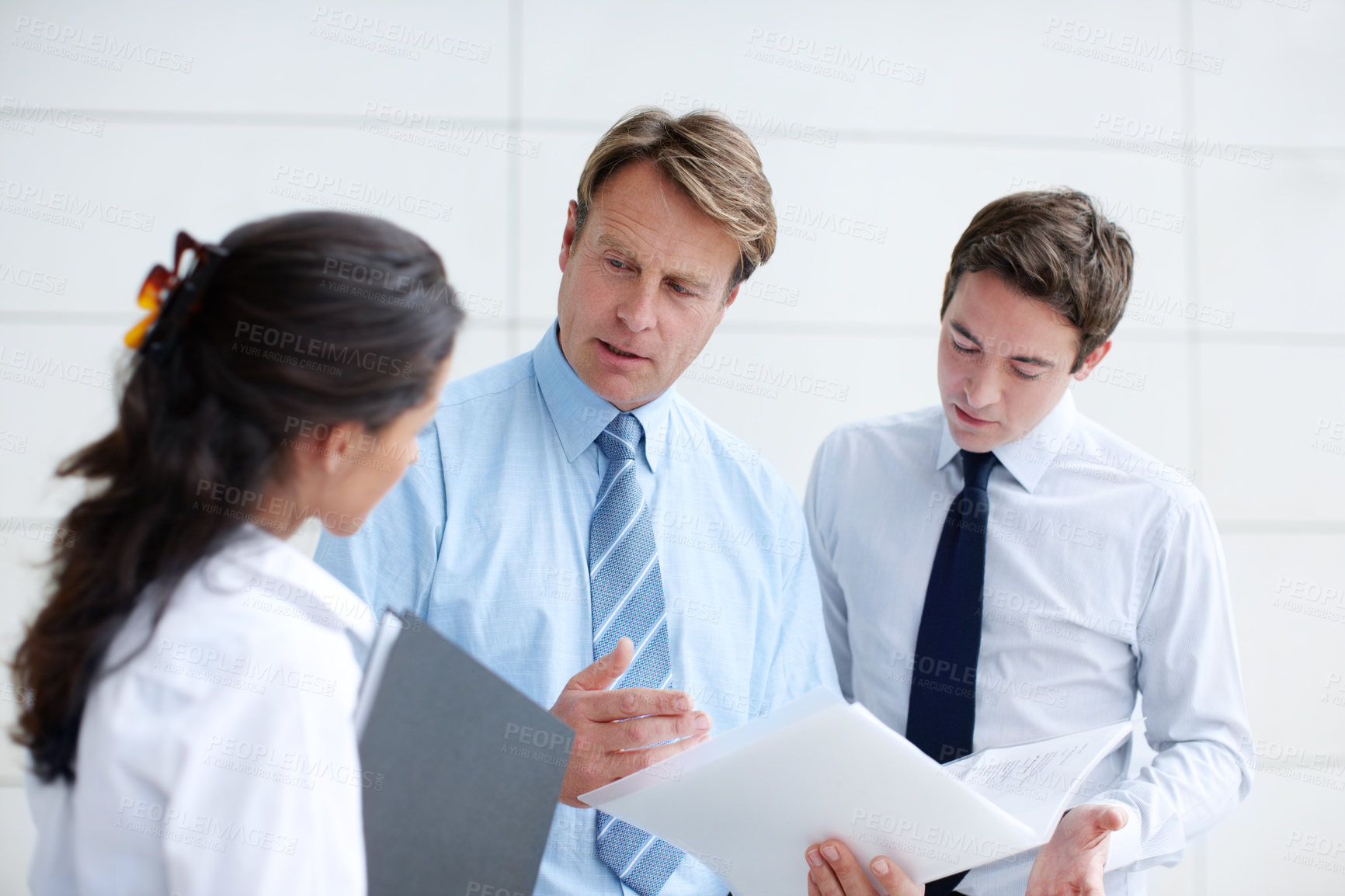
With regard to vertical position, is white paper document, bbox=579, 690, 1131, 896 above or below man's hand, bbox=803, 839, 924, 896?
above

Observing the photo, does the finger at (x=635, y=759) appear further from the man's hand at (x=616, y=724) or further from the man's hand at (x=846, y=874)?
the man's hand at (x=846, y=874)

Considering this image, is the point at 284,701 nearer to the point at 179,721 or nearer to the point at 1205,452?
the point at 179,721

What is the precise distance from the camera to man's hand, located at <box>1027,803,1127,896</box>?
4.65ft

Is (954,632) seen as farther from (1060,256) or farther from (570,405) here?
(570,405)

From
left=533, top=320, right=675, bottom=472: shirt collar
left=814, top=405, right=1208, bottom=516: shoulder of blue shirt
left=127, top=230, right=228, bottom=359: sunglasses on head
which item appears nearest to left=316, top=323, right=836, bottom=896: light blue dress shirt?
left=533, top=320, right=675, bottom=472: shirt collar

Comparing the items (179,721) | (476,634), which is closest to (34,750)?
(179,721)

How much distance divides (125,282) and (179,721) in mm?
2247

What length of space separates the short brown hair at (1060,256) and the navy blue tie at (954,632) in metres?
0.33

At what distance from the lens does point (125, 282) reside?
258cm

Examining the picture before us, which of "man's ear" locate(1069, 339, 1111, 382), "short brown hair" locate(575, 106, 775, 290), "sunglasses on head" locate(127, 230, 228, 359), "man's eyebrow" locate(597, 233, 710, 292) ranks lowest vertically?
"man's ear" locate(1069, 339, 1111, 382)

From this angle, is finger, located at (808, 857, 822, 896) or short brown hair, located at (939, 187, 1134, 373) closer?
finger, located at (808, 857, 822, 896)

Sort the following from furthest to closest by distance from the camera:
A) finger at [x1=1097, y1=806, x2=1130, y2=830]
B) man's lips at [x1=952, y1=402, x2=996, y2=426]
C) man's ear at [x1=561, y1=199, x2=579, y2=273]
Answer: man's lips at [x1=952, y1=402, x2=996, y2=426] → man's ear at [x1=561, y1=199, x2=579, y2=273] → finger at [x1=1097, y1=806, x2=1130, y2=830]

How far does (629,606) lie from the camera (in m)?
1.52

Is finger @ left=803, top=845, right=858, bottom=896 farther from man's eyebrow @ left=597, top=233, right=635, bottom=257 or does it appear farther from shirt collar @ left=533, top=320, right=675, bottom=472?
man's eyebrow @ left=597, top=233, right=635, bottom=257
